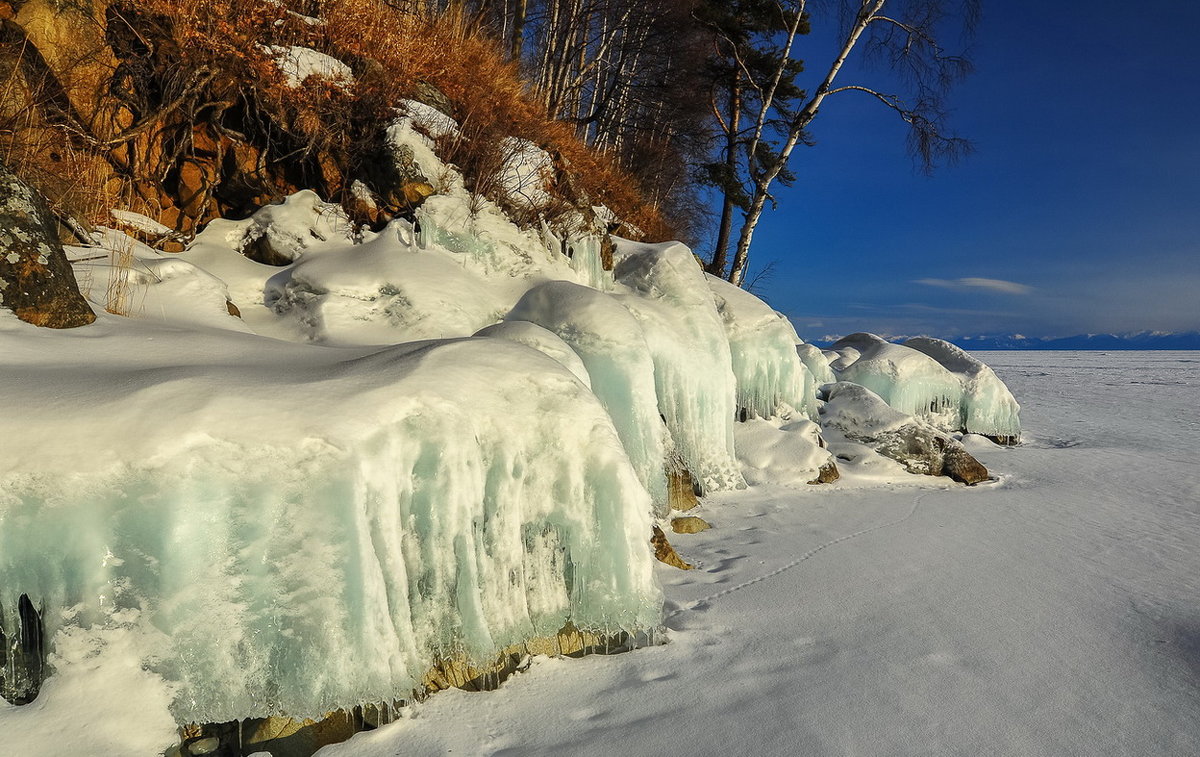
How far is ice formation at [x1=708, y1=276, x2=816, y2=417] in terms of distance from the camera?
22.4ft

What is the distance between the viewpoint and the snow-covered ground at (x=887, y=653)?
217cm

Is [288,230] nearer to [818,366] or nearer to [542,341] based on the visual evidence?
[542,341]

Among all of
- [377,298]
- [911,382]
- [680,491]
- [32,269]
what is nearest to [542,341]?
[377,298]

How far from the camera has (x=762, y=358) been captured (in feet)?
22.7

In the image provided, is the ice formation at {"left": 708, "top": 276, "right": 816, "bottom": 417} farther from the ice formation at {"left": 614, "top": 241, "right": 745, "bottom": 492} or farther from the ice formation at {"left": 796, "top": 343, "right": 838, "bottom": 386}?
the ice formation at {"left": 796, "top": 343, "right": 838, "bottom": 386}

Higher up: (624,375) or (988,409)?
(624,375)

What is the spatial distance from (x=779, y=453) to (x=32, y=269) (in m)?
5.56

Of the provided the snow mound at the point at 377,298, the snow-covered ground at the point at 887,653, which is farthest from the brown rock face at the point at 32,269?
the snow-covered ground at the point at 887,653

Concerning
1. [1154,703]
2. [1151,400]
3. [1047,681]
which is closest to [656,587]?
[1047,681]

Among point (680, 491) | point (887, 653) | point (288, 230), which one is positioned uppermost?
point (288, 230)

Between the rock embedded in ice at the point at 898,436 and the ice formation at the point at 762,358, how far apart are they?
2.35 ft

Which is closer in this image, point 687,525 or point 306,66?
point 687,525

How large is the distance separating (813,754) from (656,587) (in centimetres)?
91

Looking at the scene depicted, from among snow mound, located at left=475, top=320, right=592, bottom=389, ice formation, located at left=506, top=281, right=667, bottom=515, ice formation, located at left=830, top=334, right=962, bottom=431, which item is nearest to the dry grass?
ice formation, located at left=506, top=281, right=667, bottom=515
